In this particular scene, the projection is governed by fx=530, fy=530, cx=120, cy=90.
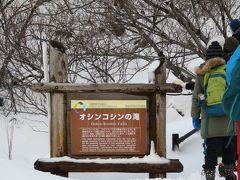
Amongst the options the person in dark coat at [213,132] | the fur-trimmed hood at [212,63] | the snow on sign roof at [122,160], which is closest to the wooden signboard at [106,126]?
the snow on sign roof at [122,160]

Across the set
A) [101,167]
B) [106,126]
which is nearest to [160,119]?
[106,126]

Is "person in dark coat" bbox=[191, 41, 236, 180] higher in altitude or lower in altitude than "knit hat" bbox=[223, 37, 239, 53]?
lower

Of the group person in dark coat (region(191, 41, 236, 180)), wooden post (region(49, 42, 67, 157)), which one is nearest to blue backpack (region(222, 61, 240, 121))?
person in dark coat (region(191, 41, 236, 180))

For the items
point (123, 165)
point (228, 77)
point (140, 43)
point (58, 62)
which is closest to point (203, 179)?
point (123, 165)

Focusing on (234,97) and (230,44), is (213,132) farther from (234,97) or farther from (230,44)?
(234,97)

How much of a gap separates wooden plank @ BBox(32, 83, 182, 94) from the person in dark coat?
26.5 inches

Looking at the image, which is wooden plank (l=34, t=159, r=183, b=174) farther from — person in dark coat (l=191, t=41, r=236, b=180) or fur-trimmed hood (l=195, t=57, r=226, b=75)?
fur-trimmed hood (l=195, t=57, r=226, b=75)

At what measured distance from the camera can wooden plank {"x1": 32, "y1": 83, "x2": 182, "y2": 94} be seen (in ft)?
21.4

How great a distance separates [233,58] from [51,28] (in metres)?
7.91

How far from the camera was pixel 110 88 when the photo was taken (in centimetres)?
654

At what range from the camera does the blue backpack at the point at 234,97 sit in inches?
128

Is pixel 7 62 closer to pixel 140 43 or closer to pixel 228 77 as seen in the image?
pixel 140 43

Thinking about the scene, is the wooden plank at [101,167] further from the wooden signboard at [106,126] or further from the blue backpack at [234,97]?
the blue backpack at [234,97]

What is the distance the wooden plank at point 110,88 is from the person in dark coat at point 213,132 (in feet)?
2.21
